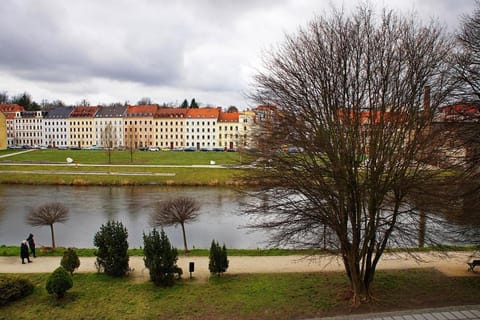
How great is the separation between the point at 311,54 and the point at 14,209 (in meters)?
31.1

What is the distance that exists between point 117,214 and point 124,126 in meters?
79.5

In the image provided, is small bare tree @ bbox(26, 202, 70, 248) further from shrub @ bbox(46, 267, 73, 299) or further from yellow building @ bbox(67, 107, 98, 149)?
yellow building @ bbox(67, 107, 98, 149)

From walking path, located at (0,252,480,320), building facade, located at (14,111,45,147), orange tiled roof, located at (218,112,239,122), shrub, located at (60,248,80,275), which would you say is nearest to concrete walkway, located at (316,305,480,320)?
walking path, located at (0,252,480,320)

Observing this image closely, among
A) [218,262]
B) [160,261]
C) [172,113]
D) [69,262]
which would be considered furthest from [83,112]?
[218,262]

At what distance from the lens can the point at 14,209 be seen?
3125 cm

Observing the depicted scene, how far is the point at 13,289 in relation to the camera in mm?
11641

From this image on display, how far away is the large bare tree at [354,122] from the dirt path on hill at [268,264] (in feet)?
14.3

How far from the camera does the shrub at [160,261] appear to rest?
1294 centimetres

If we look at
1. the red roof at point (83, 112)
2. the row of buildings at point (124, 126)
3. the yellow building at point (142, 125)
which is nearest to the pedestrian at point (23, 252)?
the row of buildings at point (124, 126)

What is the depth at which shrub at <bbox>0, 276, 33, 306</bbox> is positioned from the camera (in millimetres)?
11398

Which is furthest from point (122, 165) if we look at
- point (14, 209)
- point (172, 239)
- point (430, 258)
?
point (430, 258)

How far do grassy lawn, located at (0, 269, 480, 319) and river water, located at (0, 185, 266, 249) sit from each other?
3.52 meters

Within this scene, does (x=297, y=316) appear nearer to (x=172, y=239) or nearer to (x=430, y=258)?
(x=430, y=258)

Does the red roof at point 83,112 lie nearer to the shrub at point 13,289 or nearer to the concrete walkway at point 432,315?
the shrub at point 13,289
